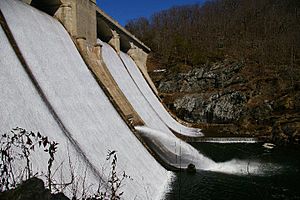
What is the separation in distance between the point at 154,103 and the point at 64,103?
13368 millimetres

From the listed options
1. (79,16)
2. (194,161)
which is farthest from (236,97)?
(79,16)

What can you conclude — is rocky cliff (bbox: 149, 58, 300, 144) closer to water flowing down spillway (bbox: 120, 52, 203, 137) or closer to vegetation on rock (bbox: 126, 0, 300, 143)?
vegetation on rock (bbox: 126, 0, 300, 143)

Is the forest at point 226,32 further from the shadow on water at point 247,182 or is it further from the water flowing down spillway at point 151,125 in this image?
the shadow on water at point 247,182

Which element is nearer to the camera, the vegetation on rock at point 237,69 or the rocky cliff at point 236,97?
the rocky cliff at point 236,97

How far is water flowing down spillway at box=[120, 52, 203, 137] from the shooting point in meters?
20.4

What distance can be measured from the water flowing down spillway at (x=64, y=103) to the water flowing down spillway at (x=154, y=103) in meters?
8.98

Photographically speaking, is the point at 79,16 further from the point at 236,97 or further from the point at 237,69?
the point at 237,69

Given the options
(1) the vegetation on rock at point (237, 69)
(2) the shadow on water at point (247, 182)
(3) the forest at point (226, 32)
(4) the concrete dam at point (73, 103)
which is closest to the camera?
(4) the concrete dam at point (73, 103)

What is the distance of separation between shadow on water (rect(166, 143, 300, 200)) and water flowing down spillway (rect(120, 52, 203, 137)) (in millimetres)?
7007

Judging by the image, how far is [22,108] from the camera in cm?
669

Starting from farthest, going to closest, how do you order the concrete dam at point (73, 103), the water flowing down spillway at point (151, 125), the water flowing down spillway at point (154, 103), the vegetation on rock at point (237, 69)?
the vegetation on rock at point (237, 69) → the water flowing down spillway at point (154, 103) → the water flowing down spillway at point (151, 125) → the concrete dam at point (73, 103)

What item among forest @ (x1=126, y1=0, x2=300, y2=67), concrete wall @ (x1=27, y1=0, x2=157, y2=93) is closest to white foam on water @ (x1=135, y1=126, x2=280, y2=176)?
concrete wall @ (x1=27, y1=0, x2=157, y2=93)

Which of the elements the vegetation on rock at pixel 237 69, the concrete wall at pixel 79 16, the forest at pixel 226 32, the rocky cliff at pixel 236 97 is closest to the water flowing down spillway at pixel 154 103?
the rocky cliff at pixel 236 97

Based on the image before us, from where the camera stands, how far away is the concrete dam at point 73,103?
6.93 meters
